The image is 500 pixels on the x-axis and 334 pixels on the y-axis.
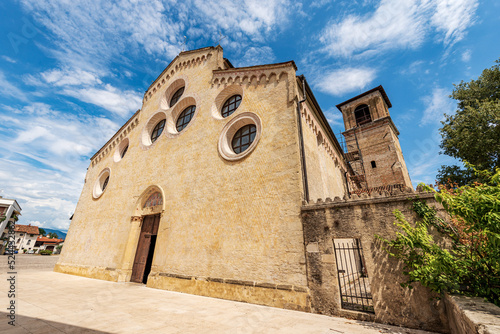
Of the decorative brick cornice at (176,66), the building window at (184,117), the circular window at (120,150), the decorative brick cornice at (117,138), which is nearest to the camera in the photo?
the building window at (184,117)

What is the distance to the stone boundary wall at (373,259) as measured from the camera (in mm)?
4180

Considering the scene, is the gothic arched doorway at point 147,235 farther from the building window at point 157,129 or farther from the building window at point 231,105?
the building window at point 231,105

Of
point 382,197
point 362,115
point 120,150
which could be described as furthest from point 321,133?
point 362,115

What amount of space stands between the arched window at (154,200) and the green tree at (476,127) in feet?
51.4

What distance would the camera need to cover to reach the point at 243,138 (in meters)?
8.95

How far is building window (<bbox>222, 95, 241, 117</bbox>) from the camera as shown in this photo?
985cm

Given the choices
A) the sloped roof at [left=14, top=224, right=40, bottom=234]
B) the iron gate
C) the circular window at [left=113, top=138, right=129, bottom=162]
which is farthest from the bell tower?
the sloped roof at [left=14, top=224, right=40, bottom=234]

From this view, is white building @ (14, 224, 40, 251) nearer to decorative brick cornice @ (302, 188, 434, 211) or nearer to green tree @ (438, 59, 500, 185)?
decorative brick cornice @ (302, 188, 434, 211)

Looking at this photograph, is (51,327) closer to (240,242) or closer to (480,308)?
(240,242)

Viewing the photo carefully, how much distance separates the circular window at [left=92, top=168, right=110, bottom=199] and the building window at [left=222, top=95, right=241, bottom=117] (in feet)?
36.1

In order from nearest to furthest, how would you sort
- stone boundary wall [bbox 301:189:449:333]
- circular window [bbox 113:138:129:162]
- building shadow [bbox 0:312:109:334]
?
building shadow [bbox 0:312:109:334] < stone boundary wall [bbox 301:189:449:333] < circular window [bbox 113:138:129:162]

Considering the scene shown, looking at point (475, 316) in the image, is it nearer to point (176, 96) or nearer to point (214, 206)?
point (214, 206)

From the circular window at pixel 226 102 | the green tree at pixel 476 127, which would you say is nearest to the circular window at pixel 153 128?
the circular window at pixel 226 102

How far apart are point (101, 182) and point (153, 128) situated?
6.62 meters
